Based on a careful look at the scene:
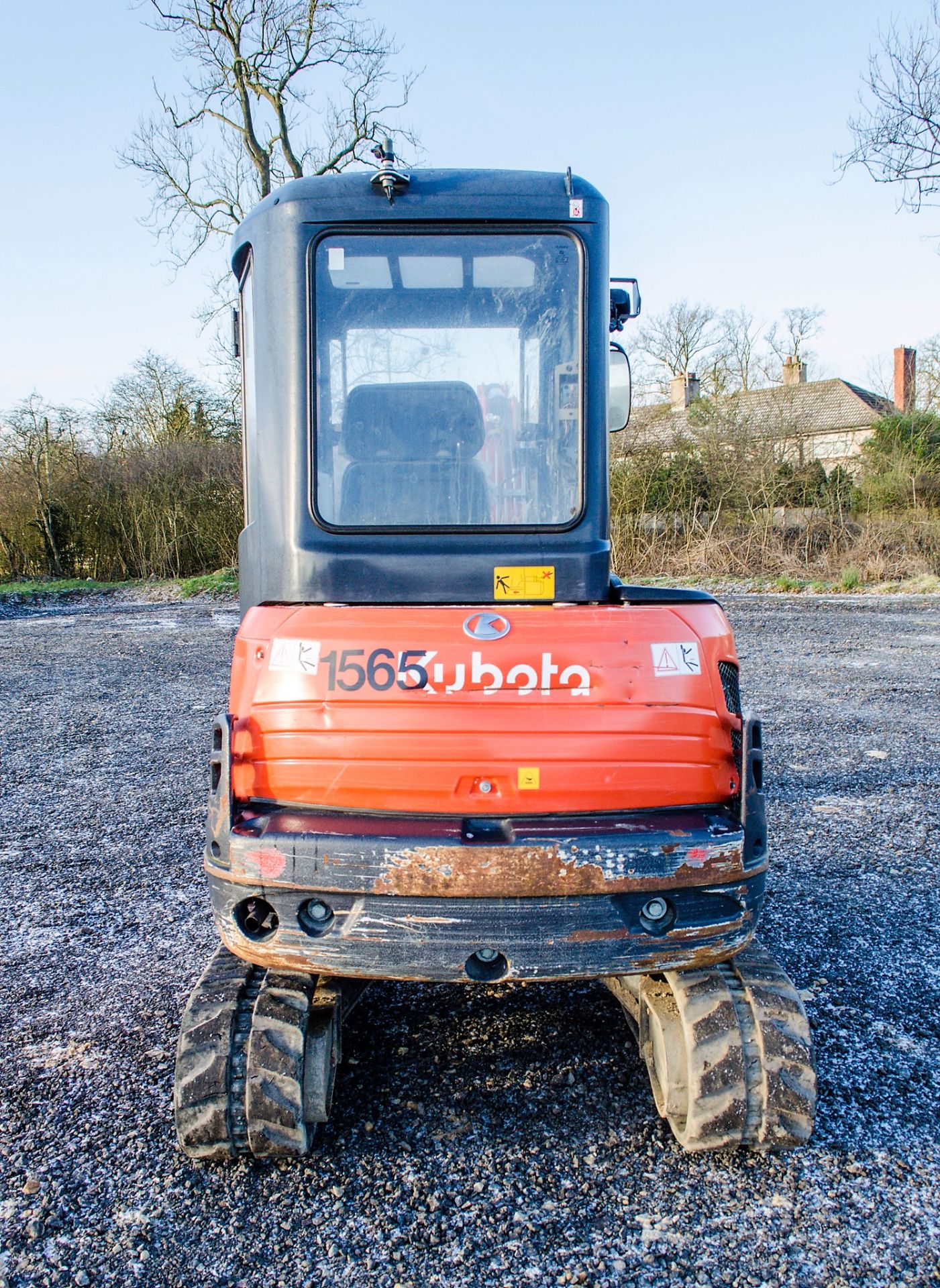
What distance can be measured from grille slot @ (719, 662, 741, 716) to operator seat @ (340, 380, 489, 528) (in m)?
0.80

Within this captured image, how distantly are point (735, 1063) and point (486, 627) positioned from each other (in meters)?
1.29

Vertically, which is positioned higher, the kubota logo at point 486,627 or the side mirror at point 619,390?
the side mirror at point 619,390

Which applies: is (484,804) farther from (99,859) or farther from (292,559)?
(99,859)

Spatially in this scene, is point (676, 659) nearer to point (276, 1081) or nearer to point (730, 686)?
point (730, 686)

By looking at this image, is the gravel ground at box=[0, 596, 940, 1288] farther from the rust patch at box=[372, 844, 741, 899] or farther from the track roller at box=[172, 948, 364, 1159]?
the rust patch at box=[372, 844, 741, 899]

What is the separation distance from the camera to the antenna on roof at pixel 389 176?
108 inches

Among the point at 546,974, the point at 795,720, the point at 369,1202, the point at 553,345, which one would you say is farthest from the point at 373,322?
the point at 795,720

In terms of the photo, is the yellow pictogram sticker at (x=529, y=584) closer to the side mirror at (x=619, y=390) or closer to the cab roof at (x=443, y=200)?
the side mirror at (x=619, y=390)

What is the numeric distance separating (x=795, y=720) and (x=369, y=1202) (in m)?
6.15

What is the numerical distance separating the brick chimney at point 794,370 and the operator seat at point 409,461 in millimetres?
34502

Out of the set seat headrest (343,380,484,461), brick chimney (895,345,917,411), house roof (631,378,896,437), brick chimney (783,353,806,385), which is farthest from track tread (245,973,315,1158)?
brick chimney (783,353,806,385)

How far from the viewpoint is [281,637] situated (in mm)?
2559

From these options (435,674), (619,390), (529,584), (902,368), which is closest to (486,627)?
(435,674)

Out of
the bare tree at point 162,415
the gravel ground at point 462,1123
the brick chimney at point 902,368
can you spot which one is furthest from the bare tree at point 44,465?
the brick chimney at point 902,368
